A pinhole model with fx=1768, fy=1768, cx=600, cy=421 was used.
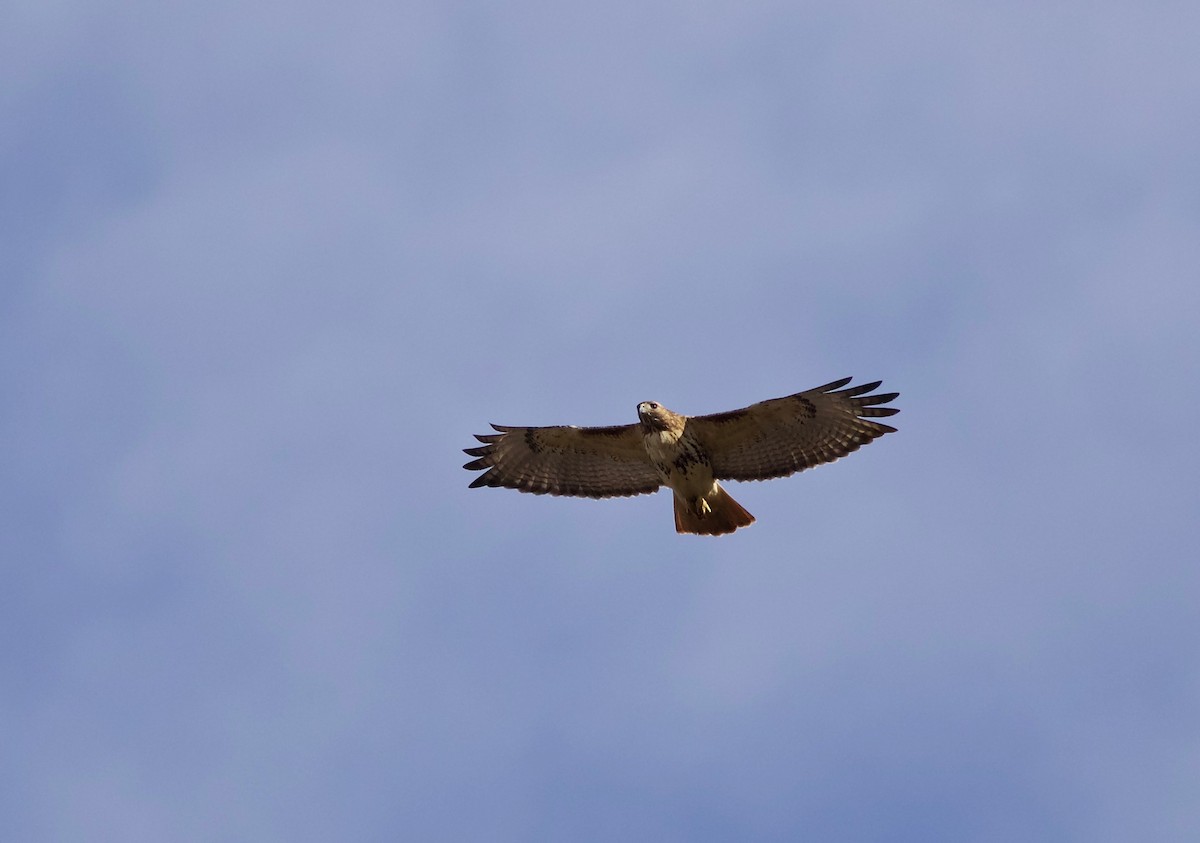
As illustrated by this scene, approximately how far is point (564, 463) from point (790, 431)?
255 centimetres

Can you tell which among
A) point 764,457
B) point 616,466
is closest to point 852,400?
point 764,457

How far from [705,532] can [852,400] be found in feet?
6.78

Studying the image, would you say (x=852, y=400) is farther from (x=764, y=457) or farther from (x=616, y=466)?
(x=616, y=466)

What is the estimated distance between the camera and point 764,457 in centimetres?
1878

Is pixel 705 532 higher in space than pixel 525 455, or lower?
lower

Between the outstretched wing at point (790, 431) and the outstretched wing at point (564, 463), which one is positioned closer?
the outstretched wing at point (790, 431)

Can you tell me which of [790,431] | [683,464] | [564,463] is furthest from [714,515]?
[564,463]

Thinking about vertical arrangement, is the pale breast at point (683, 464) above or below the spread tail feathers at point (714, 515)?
above

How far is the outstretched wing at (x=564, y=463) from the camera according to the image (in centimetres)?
1902

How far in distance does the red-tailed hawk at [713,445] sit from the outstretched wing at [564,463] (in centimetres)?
1

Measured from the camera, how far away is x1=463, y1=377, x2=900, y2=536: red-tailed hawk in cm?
1830

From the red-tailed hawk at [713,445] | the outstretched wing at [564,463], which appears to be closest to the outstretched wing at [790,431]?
the red-tailed hawk at [713,445]

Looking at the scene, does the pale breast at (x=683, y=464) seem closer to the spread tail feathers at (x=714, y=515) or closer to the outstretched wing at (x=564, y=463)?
the spread tail feathers at (x=714, y=515)

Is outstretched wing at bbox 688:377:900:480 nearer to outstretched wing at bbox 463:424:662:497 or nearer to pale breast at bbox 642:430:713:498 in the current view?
pale breast at bbox 642:430:713:498
